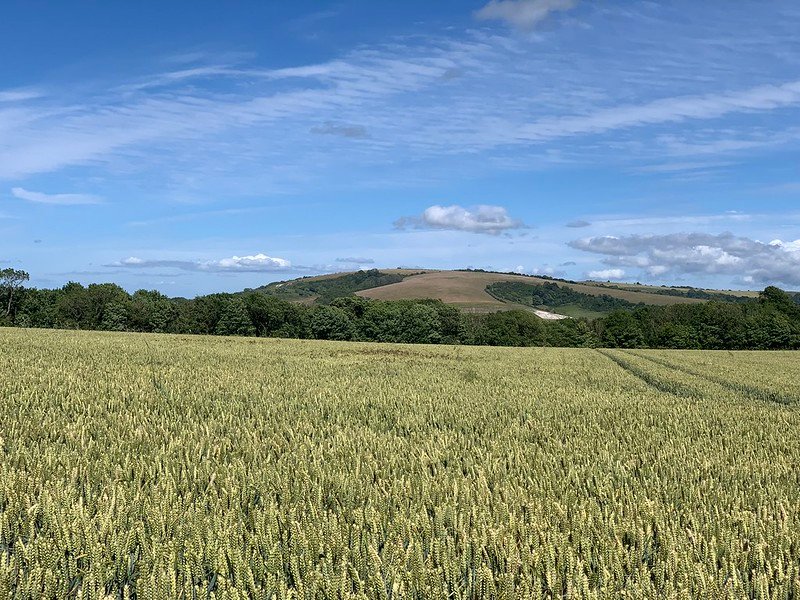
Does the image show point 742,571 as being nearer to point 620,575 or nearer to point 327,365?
point 620,575

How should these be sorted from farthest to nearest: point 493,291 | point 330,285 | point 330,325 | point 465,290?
point 330,285 → point 493,291 → point 465,290 → point 330,325

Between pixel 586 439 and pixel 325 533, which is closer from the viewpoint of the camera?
pixel 325 533

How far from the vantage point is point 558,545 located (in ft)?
13.6

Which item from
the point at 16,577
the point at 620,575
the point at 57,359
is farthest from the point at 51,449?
the point at 57,359

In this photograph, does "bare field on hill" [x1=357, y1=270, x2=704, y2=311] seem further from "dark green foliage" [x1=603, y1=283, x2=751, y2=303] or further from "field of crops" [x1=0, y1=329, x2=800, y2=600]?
"field of crops" [x1=0, y1=329, x2=800, y2=600]

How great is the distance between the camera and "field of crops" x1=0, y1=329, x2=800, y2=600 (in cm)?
380

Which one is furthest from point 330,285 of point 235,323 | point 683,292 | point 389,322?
point 683,292

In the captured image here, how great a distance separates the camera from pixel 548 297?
6112 inches

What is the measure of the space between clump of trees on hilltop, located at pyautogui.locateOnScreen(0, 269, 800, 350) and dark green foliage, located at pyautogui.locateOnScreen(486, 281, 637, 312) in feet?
149

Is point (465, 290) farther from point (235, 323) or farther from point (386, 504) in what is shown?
point (386, 504)

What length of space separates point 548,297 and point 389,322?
78.2 metres

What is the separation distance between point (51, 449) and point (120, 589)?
322 centimetres

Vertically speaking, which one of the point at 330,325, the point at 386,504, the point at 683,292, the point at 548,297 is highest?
the point at 683,292

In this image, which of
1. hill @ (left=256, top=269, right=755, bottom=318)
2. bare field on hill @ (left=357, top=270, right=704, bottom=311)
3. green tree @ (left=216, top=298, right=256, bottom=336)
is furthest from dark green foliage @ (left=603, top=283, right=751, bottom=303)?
green tree @ (left=216, top=298, right=256, bottom=336)
